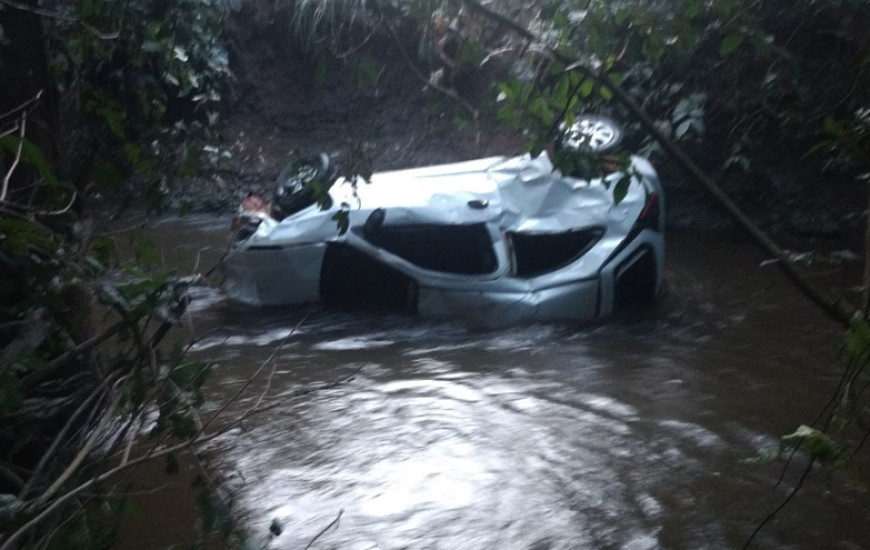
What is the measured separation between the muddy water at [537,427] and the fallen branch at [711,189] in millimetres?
383

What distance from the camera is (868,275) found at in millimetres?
2875

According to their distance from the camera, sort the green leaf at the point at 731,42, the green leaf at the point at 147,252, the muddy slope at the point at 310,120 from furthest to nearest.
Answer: the muddy slope at the point at 310,120 < the green leaf at the point at 731,42 < the green leaf at the point at 147,252

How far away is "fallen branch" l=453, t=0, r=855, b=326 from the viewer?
3.00 m

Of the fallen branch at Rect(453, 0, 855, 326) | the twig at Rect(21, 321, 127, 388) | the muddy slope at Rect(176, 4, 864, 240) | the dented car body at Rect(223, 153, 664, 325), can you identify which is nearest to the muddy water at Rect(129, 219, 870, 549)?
the dented car body at Rect(223, 153, 664, 325)

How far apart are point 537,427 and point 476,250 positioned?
1.95 metres

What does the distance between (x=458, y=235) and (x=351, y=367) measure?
1.29 meters

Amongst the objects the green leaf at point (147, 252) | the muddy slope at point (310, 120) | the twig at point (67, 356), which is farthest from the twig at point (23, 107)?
the muddy slope at point (310, 120)

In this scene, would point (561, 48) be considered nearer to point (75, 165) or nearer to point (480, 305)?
point (75, 165)

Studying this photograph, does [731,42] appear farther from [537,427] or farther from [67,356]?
[537,427]

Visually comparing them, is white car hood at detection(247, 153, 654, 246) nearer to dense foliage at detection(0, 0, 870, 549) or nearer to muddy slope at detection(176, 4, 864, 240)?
dense foliage at detection(0, 0, 870, 549)

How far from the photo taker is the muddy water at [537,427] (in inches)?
164

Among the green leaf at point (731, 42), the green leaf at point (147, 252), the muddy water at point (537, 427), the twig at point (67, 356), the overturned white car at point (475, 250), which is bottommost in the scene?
the muddy water at point (537, 427)

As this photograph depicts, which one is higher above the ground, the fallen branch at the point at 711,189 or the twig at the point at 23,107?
the twig at the point at 23,107

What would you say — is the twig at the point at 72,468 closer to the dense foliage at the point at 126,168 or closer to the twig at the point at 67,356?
the dense foliage at the point at 126,168
